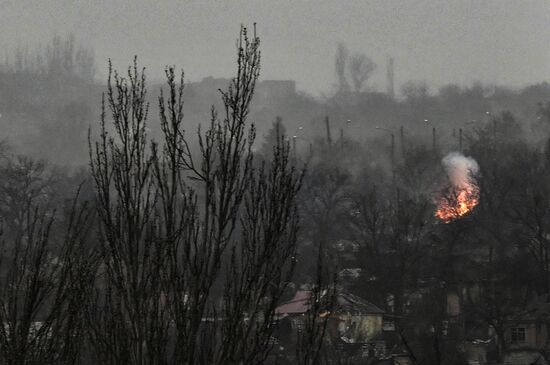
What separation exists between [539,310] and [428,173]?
111 ft

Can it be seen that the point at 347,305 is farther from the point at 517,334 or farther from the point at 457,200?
the point at 457,200

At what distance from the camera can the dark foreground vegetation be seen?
9320mm

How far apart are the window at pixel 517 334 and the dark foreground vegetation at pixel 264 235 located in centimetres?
33

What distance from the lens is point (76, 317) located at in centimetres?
979

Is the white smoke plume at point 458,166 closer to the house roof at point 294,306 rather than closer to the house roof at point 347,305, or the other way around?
the house roof at point 347,305

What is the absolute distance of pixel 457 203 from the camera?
244 ft

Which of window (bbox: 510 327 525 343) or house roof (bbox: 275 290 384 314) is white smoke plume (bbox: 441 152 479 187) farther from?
window (bbox: 510 327 525 343)

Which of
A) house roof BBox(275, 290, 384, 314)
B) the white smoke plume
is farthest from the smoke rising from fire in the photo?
house roof BBox(275, 290, 384, 314)

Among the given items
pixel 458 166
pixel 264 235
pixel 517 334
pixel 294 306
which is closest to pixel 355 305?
pixel 294 306

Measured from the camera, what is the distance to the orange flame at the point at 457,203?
7350cm

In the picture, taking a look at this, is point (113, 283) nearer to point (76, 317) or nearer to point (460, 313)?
point (76, 317)

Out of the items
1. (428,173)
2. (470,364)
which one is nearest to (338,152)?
(428,173)

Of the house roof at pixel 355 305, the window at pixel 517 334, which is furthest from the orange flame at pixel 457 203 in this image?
the window at pixel 517 334

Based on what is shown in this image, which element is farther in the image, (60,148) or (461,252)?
(60,148)
